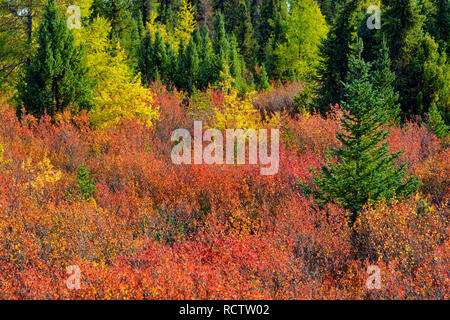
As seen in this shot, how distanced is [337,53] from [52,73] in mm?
10761

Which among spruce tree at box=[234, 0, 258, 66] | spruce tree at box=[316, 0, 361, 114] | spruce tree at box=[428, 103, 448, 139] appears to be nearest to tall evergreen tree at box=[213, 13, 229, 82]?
spruce tree at box=[316, 0, 361, 114]

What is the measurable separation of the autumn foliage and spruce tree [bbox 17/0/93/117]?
80.0 inches

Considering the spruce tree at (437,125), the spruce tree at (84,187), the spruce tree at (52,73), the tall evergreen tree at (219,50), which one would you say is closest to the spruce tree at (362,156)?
the spruce tree at (84,187)

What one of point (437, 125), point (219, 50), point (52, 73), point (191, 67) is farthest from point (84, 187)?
point (219, 50)

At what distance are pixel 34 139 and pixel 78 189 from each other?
4.36 m

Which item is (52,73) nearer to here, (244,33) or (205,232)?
(205,232)

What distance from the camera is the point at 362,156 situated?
5672 millimetres

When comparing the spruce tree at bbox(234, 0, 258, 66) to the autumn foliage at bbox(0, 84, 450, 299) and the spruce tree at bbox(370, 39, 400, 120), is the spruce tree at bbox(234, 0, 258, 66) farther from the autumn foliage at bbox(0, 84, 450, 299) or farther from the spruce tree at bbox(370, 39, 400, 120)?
the autumn foliage at bbox(0, 84, 450, 299)

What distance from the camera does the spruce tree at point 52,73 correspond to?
11.7 meters

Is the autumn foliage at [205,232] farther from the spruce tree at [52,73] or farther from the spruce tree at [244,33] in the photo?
the spruce tree at [244,33]

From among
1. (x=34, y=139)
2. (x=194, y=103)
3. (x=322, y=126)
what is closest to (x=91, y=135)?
(x=34, y=139)

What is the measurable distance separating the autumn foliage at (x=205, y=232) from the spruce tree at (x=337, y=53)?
4375mm

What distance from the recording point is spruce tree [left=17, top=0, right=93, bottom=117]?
11656mm
